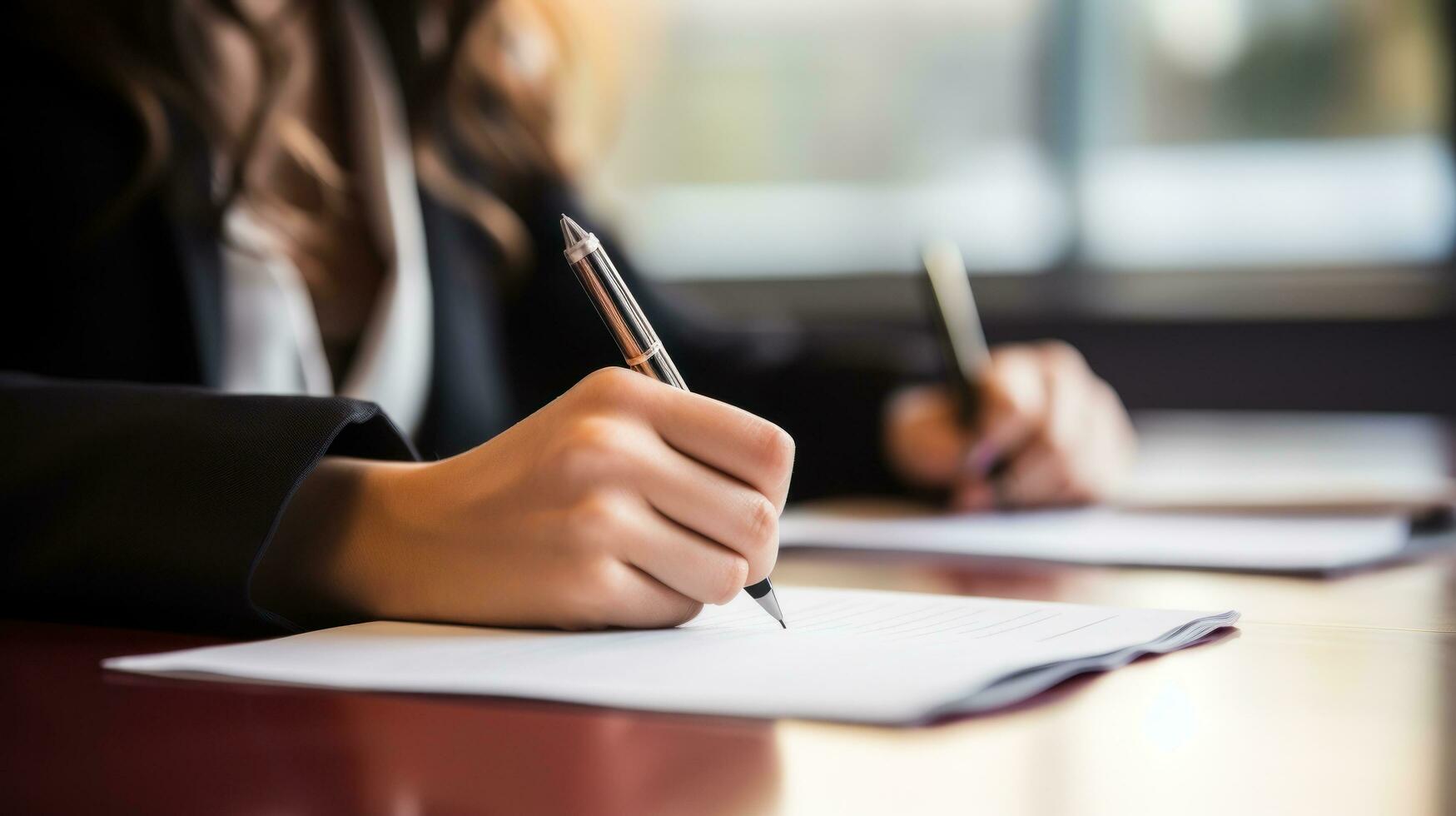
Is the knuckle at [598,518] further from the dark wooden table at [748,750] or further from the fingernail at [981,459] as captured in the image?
the fingernail at [981,459]

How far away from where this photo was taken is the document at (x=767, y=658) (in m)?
0.42

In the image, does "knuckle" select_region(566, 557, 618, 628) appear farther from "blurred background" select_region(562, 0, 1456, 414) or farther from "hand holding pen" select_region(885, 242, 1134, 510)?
"blurred background" select_region(562, 0, 1456, 414)

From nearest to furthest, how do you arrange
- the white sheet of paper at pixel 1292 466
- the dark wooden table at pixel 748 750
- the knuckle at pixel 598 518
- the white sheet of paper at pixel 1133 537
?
the dark wooden table at pixel 748 750
the knuckle at pixel 598 518
the white sheet of paper at pixel 1133 537
the white sheet of paper at pixel 1292 466

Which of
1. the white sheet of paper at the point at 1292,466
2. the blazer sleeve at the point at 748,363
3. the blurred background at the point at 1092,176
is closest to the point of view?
the white sheet of paper at the point at 1292,466

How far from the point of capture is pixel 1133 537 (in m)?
0.83

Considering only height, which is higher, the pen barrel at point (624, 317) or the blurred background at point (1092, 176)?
the blurred background at point (1092, 176)

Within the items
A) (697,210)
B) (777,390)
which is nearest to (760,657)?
(777,390)

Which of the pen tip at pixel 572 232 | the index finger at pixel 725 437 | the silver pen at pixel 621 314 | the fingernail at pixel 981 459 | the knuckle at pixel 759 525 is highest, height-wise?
the fingernail at pixel 981 459

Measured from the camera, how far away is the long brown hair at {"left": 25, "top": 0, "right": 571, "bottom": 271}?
3.44ft

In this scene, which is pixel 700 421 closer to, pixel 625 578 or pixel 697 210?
pixel 625 578

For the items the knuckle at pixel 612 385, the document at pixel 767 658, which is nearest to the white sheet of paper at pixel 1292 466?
the document at pixel 767 658

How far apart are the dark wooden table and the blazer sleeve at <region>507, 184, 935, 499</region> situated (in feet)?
2.42

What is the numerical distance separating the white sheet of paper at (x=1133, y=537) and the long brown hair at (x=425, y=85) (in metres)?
0.58

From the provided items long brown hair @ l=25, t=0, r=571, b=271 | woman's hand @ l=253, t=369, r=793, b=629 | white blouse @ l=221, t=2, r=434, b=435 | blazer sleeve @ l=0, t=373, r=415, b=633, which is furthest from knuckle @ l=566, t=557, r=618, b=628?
long brown hair @ l=25, t=0, r=571, b=271
